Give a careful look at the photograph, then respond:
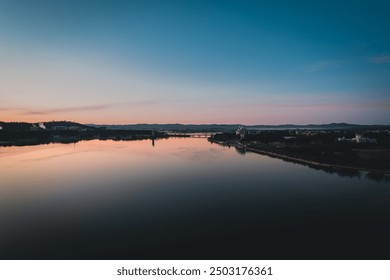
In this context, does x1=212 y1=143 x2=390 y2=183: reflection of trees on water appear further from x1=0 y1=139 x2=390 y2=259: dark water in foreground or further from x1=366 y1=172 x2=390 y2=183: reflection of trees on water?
x1=0 y1=139 x2=390 y2=259: dark water in foreground

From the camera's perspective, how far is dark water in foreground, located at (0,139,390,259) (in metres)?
Result: 6.49

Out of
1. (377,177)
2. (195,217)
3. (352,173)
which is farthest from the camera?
(352,173)

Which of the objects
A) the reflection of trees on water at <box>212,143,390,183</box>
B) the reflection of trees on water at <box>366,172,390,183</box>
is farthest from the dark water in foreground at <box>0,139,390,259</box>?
the reflection of trees on water at <box>212,143,390,183</box>

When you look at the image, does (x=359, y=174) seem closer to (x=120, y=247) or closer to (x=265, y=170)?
(x=265, y=170)

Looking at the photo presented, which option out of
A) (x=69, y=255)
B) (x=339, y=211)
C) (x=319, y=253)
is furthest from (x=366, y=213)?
(x=69, y=255)

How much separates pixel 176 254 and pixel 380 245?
4391 millimetres

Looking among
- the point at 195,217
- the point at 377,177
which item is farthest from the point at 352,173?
the point at 195,217

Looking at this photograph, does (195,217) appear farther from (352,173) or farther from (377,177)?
(352,173)

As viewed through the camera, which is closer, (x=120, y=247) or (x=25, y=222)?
(x=120, y=247)

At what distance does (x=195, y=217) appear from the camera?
8664 millimetres

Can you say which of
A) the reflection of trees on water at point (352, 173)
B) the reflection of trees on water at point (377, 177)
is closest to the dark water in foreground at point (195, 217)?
the reflection of trees on water at point (377, 177)

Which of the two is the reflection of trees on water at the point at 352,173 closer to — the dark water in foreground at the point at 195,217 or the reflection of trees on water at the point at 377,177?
the reflection of trees on water at the point at 377,177

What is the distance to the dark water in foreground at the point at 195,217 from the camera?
21.3 feet

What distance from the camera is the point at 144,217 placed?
871cm
